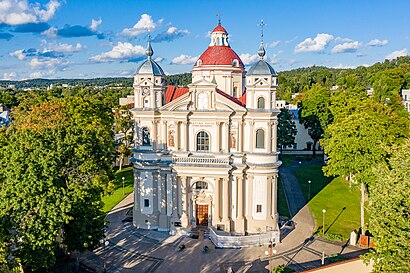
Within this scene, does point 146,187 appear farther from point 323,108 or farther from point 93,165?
point 323,108

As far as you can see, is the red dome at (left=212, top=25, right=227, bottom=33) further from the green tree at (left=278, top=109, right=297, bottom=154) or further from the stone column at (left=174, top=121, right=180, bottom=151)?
the green tree at (left=278, top=109, right=297, bottom=154)

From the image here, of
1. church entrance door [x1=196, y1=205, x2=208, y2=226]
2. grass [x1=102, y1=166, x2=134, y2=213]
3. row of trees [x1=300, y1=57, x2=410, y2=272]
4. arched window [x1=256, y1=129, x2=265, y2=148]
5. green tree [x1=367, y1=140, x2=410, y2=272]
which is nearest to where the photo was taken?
green tree [x1=367, y1=140, x2=410, y2=272]

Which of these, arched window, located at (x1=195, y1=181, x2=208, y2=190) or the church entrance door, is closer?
arched window, located at (x1=195, y1=181, x2=208, y2=190)

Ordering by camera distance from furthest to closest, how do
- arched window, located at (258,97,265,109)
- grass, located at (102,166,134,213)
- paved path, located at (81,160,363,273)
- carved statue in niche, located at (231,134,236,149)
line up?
grass, located at (102,166,134,213)
carved statue in niche, located at (231,134,236,149)
arched window, located at (258,97,265,109)
paved path, located at (81,160,363,273)

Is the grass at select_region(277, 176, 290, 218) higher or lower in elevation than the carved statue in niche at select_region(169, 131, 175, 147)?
lower

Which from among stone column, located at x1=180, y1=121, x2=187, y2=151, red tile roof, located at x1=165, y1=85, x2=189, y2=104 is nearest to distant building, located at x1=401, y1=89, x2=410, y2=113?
red tile roof, located at x1=165, y1=85, x2=189, y2=104

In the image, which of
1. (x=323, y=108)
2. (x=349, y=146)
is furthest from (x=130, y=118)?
(x=349, y=146)

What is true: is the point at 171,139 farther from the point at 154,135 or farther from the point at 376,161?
the point at 376,161
